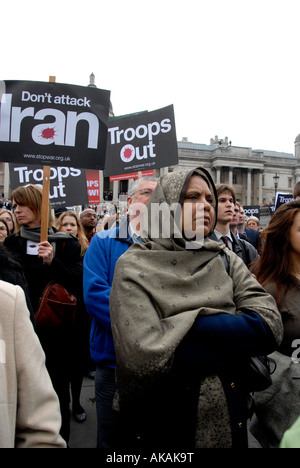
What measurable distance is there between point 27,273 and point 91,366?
138cm

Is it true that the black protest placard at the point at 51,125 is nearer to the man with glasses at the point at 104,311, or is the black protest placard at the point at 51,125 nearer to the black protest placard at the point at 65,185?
the man with glasses at the point at 104,311

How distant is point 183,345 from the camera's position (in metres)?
1.51

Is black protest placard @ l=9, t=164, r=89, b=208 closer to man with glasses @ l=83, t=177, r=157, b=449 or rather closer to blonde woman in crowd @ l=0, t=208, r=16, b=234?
blonde woman in crowd @ l=0, t=208, r=16, b=234

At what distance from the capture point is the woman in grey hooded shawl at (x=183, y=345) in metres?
1.44

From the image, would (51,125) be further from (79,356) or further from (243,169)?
(243,169)

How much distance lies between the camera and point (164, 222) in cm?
172

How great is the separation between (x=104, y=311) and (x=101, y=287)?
15 cm

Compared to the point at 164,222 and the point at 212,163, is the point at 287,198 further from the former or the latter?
the point at 212,163

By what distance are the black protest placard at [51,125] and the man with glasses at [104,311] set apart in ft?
4.84

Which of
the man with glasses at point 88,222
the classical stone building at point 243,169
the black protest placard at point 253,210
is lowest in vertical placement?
the man with glasses at point 88,222

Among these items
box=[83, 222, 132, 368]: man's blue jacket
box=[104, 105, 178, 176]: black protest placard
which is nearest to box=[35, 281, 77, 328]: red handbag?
box=[83, 222, 132, 368]: man's blue jacket

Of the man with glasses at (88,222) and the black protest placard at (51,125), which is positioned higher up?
the black protest placard at (51,125)

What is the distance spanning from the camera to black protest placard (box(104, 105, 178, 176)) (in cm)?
500

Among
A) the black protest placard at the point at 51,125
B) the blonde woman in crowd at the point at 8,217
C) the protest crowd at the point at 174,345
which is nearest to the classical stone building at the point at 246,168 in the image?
the blonde woman in crowd at the point at 8,217
